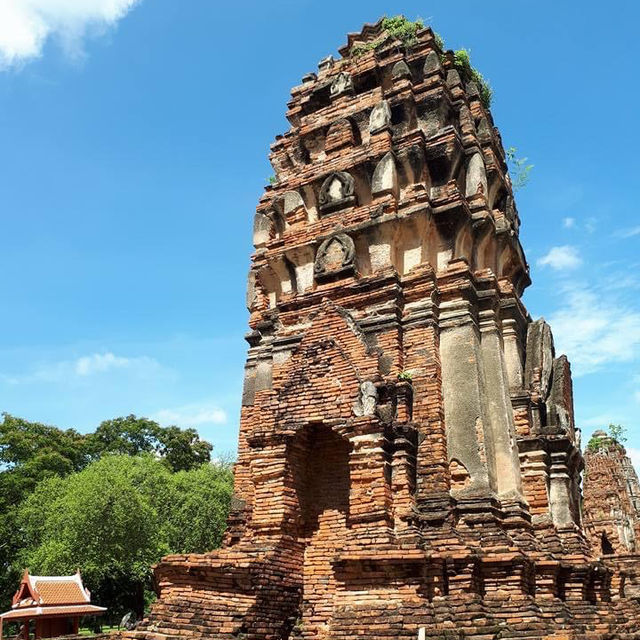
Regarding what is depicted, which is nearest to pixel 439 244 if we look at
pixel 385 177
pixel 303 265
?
pixel 385 177

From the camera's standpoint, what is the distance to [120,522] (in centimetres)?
2494

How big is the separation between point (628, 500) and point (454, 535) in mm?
26267

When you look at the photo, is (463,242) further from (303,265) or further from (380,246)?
(303,265)

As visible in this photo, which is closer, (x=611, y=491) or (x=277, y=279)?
(x=277, y=279)

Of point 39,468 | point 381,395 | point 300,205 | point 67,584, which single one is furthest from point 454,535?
point 39,468

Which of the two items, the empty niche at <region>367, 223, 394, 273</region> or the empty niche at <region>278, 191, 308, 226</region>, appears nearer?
the empty niche at <region>367, 223, 394, 273</region>

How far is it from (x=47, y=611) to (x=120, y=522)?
25.6 ft

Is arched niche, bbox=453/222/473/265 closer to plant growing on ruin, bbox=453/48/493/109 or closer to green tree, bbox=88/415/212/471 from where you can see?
plant growing on ruin, bbox=453/48/493/109

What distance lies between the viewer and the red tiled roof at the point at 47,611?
54.6ft

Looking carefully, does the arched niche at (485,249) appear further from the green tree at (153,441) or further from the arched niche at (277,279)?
the green tree at (153,441)

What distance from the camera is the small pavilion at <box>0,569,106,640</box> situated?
1712cm

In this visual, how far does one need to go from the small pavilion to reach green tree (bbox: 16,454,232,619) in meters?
6.08

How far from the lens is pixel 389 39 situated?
46.9 ft

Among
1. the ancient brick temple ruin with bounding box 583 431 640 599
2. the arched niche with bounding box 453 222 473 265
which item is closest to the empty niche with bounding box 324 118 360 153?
the arched niche with bounding box 453 222 473 265
